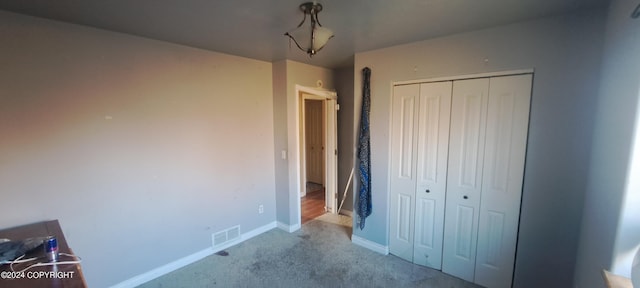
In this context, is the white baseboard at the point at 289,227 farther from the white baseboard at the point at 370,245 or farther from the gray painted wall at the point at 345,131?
the gray painted wall at the point at 345,131

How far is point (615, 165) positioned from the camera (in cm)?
128

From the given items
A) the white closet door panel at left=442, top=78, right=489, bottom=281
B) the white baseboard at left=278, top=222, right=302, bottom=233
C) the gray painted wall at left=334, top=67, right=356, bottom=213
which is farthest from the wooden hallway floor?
the white closet door panel at left=442, top=78, right=489, bottom=281

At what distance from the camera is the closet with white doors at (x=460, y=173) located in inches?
83.0

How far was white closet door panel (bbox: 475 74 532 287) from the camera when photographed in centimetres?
204

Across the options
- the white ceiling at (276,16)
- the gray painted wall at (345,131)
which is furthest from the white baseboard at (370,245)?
the white ceiling at (276,16)

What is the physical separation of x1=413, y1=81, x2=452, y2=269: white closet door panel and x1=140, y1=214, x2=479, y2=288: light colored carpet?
235 mm

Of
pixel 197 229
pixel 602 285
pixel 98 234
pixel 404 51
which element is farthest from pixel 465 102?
pixel 98 234

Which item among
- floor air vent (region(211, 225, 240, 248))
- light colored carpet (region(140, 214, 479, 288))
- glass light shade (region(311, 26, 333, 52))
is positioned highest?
A: glass light shade (region(311, 26, 333, 52))

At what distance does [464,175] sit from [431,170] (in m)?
0.29

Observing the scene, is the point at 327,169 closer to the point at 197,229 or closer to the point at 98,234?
the point at 197,229

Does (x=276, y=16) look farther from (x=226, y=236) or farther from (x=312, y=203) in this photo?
(x=312, y=203)

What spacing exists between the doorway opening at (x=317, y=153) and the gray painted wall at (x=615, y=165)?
2728mm

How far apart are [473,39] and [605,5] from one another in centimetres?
74

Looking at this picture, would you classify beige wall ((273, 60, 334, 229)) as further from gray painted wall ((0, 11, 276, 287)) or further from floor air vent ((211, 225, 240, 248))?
floor air vent ((211, 225, 240, 248))
